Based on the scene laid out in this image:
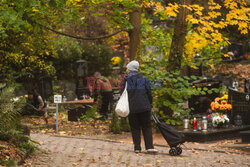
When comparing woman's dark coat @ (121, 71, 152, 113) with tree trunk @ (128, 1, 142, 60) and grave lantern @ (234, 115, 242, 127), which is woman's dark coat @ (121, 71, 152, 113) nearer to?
grave lantern @ (234, 115, 242, 127)

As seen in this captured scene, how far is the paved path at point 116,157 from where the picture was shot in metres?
7.77

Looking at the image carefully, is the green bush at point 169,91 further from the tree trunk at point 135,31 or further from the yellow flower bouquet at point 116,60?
the yellow flower bouquet at point 116,60

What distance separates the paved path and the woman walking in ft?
1.26

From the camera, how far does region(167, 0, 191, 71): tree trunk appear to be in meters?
14.4

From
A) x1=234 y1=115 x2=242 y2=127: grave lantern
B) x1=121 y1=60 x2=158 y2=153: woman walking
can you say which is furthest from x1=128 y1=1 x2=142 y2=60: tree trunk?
x1=121 y1=60 x2=158 y2=153: woman walking

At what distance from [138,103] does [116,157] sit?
118 cm

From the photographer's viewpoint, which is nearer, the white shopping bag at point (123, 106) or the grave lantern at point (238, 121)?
the white shopping bag at point (123, 106)

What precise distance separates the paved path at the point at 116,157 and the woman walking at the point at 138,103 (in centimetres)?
38

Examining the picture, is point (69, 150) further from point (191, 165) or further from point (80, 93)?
point (80, 93)

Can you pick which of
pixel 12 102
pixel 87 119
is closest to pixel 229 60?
pixel 87 119

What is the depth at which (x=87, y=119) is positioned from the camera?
16.8m

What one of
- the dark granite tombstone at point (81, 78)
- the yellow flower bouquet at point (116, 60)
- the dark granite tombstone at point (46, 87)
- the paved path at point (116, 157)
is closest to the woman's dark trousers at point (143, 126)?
the paved path at point (116, 157)

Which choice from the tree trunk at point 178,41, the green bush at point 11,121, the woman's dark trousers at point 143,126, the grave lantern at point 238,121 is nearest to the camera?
the green bush at point 11,121

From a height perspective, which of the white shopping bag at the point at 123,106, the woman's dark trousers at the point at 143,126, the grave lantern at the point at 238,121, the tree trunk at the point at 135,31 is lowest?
the grave lantern at the point at 238,121
